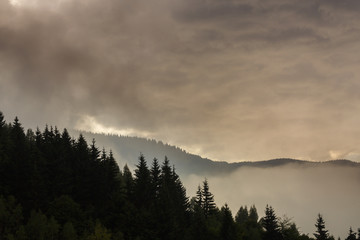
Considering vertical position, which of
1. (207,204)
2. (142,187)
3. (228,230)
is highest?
(142,187)

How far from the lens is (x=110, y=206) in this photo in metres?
81.9

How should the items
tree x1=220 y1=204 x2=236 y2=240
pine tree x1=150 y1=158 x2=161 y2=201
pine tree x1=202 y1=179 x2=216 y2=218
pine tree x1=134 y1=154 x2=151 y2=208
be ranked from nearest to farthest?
tree x1=220 y1=204 x2=236 y2=240 < pine tree x1=134 y1=154 x2=151 y2=208 < pine tree x1=150 y1=158 x2=161 y2=201 < pine tree x1=202 y1=179 x2=216 y2=218

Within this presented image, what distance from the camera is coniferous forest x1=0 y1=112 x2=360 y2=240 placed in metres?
66.2

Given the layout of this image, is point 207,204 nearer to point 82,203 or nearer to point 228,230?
point 228,230

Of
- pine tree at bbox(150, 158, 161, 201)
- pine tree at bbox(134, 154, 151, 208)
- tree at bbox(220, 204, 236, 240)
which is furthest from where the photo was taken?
pine tree at bbox(150, 158, 161, 201)

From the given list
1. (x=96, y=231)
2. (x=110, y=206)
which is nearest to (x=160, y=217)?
(x=110, y=206)

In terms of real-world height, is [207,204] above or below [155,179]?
below

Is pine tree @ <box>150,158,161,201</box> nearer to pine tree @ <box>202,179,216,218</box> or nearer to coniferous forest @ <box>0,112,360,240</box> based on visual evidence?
coniferous forest @ <box>0,112,360,240</box>

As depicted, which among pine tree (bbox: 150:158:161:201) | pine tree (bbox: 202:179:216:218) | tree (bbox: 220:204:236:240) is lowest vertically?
tree (bbox: 220:204:236:240)

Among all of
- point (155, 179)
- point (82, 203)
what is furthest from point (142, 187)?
point (82, 203)

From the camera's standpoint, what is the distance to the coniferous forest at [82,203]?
217 feet

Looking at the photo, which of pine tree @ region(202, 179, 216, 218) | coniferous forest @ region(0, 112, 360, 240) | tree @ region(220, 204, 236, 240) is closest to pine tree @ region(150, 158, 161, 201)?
coniferous forest @ region(0, 112, 360, 240)

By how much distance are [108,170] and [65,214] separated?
21807mm

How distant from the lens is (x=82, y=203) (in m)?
84.1
